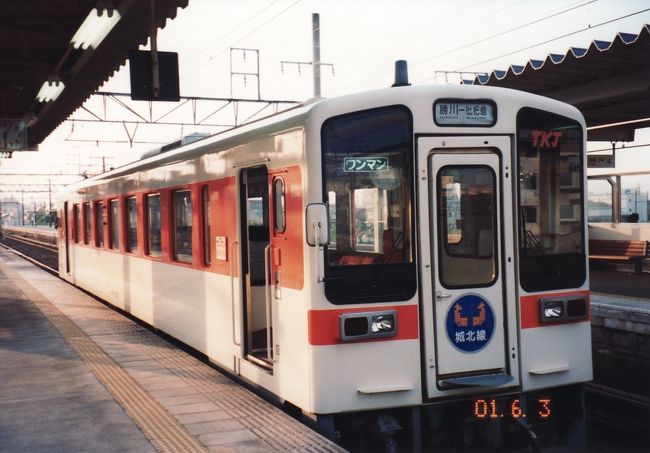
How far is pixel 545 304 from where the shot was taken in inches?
223

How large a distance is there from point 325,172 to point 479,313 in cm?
158

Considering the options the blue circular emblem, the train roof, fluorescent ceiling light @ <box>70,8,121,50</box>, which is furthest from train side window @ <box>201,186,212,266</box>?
the blue circular emblem

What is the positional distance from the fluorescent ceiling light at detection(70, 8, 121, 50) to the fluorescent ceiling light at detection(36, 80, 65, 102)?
9.20 feet

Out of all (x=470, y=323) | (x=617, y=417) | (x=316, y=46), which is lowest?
(x=617, y=417)

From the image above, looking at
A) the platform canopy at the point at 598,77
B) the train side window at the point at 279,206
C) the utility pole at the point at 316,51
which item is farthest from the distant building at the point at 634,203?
the train side window at the point at 279,206

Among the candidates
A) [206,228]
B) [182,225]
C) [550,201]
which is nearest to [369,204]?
[550,201]

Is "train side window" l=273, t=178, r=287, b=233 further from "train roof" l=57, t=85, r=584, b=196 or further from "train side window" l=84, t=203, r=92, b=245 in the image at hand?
"train side window" l=84, t=203, r=92, b=245

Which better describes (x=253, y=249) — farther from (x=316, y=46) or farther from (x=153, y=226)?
(x=316, y=46)

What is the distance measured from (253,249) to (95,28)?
4.52 metres

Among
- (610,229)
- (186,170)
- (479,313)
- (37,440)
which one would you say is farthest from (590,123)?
(37,440)

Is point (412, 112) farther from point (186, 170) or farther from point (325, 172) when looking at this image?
→ point (186, 170)

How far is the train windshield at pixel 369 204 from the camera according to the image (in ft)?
17.3

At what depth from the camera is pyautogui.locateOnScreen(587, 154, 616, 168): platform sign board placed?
14.9 meters

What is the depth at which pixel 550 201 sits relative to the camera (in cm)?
575
